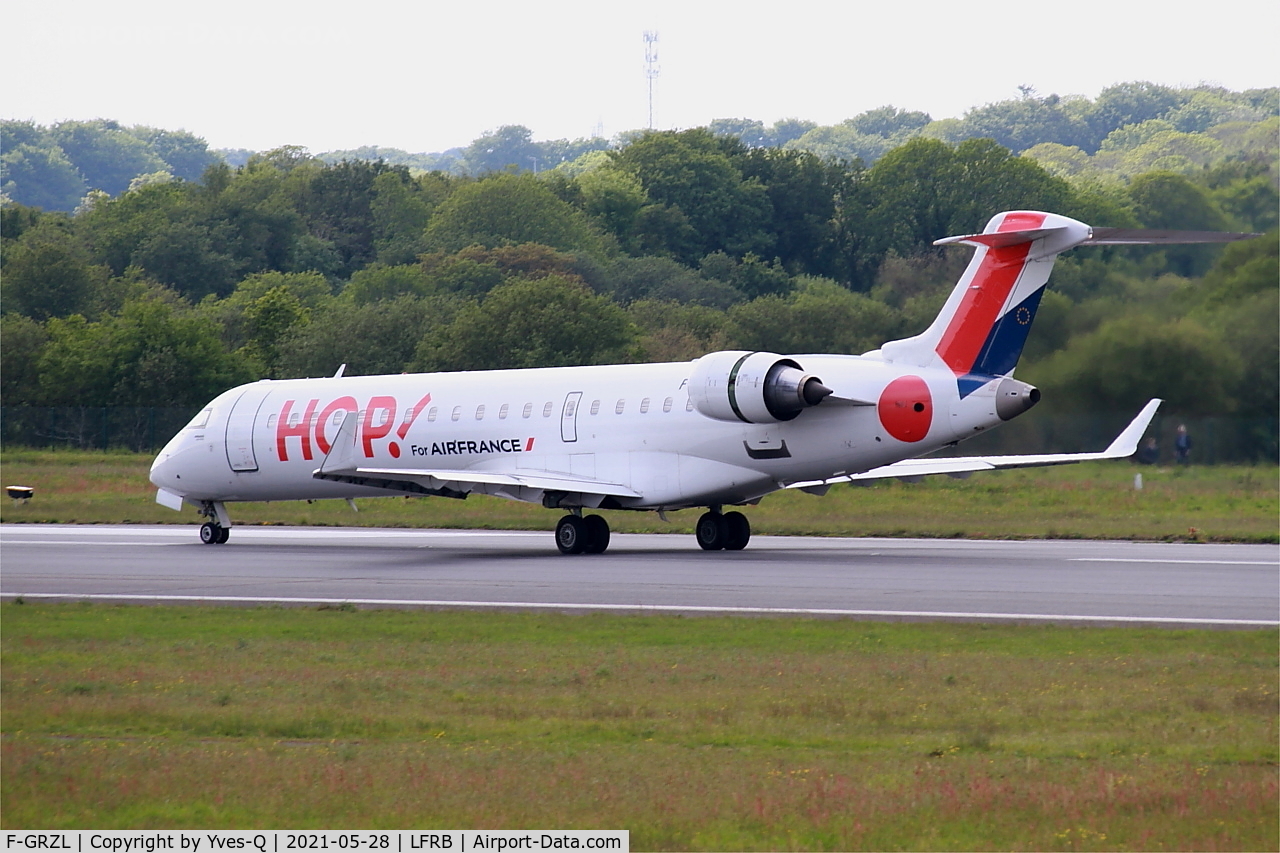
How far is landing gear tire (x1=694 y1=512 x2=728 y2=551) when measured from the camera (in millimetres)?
26609

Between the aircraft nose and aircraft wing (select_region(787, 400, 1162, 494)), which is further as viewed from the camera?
the aircraft nose

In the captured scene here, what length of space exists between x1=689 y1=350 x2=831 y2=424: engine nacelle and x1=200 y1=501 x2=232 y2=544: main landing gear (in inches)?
451

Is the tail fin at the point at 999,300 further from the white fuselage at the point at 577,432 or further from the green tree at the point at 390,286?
the green tree at the point at 390,286

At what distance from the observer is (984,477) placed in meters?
42.5

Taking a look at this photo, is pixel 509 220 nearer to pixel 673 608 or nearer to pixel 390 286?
pixel 390 286

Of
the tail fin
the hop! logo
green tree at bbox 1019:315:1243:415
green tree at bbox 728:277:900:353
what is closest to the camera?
the tail fin

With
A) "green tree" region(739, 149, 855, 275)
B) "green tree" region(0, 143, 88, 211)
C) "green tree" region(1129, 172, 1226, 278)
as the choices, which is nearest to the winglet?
"green tree" region(1129, 172, 1226, 278)

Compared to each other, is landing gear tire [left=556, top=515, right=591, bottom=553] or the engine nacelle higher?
the engine nacelle

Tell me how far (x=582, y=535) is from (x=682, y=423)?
262 cm

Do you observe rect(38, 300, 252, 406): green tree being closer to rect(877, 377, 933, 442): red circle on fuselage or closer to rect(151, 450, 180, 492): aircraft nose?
rect(151, 450, 180, 492): aircraft nose

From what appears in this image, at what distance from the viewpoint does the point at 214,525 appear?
31.1m

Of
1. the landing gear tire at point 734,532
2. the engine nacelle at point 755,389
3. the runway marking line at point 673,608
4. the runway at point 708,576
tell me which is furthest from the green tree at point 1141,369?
the runway marking line at point 673,608

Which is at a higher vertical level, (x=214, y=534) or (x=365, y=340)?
(x=365, y=340)

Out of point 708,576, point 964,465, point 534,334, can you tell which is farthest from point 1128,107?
point 708,576
